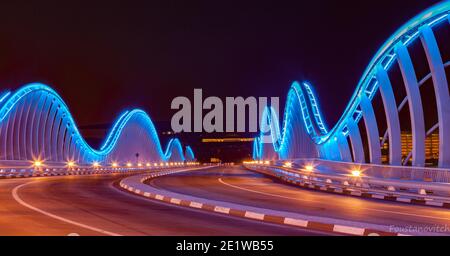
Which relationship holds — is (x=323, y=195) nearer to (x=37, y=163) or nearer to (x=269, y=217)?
(x=269, y=217)

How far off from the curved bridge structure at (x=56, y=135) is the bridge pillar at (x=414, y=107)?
114ft

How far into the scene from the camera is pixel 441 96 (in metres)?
28.0

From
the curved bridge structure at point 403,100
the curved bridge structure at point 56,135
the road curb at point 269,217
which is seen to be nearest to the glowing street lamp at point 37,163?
the curved bridge structure at point 56,135

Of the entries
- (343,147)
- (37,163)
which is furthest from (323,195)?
(37,163)

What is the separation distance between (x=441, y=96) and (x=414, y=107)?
2.52 metres

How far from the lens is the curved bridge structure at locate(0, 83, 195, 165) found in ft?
208

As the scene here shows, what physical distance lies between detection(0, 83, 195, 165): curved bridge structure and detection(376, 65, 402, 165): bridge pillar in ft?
107

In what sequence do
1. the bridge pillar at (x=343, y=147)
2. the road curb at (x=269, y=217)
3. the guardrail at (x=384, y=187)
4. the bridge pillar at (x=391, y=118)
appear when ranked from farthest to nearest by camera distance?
1. the bridge pillar at (x=343, y=147)
2. the bridge pillar at (x=391, y=118)
3. the guardrail at (x=384, y=187)
4. the road curb at (x=269, y=217)

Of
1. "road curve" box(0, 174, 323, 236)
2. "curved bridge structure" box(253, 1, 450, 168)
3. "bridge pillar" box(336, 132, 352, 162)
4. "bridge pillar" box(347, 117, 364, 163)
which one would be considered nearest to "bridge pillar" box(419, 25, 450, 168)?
"curved bridge structure" box(253, 1, 450, 168)

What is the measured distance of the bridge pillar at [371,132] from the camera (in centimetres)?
3572

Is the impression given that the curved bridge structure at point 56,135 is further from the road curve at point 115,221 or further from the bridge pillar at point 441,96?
the bridge pillar at point 441,96

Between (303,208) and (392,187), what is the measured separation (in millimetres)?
7799

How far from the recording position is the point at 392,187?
28.2m
